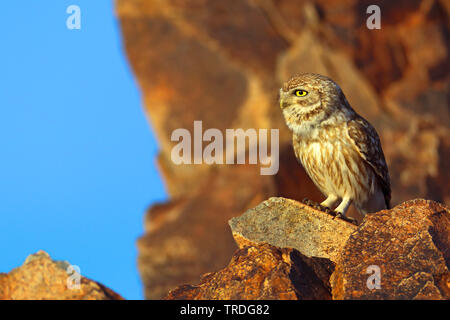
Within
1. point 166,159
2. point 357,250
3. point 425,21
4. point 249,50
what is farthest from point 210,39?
point 357,250

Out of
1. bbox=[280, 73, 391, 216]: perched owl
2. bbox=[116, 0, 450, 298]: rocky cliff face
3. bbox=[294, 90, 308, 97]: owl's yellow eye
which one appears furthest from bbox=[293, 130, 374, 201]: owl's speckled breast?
bbox=[116, 0, 450, 298]: rocky cliff face

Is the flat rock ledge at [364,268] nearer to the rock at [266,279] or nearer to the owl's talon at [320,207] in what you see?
the rock at [266,279]

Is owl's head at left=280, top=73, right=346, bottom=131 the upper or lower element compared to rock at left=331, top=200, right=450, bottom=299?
upper

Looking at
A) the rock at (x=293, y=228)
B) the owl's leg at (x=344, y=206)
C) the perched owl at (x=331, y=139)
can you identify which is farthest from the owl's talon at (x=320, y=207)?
the owl's leg at (x=344, y=206)

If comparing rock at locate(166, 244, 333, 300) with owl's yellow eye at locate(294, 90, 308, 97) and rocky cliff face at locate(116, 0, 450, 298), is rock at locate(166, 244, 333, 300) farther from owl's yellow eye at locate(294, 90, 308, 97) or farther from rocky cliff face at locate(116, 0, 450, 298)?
rocky cliff face at locate(116, 0, 450, 298)

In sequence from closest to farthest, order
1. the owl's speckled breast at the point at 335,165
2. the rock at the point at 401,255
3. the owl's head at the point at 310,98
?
the rock at the point at 401,255
the owl's head at the point at 310,98
the owl's speckled breast at the point at 335,165

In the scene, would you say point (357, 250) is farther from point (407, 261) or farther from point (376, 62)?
point (376, 62)
